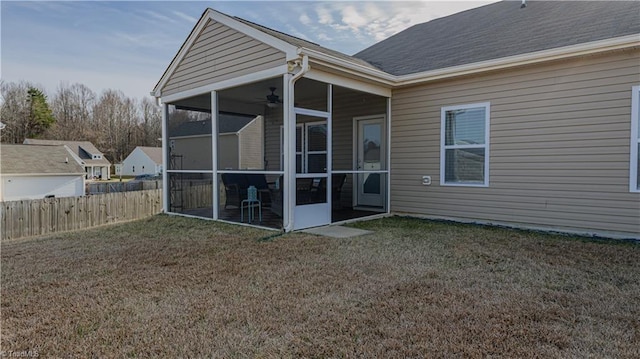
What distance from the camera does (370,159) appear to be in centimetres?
848

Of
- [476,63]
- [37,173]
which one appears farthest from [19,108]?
[476,63]

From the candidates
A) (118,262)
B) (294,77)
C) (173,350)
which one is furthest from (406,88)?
(173,350)

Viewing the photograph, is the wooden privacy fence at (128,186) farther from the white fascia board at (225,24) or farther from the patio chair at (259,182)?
the patio chair at (259,182)

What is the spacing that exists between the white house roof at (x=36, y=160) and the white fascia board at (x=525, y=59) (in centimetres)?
2347

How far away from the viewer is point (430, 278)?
355 centimetres

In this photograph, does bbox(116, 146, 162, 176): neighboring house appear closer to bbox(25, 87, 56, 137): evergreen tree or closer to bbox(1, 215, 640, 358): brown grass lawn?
bbox(25, 87, 56, 137): evergreen tree

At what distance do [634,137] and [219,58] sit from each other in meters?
6.88

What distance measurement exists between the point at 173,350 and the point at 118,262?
2.55m

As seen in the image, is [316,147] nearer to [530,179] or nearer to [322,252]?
[322,252]

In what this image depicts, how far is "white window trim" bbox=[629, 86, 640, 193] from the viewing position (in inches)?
203

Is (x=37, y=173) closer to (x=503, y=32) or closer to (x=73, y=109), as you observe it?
(x=73, y=109)

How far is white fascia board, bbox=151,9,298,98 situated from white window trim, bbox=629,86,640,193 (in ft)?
16.1

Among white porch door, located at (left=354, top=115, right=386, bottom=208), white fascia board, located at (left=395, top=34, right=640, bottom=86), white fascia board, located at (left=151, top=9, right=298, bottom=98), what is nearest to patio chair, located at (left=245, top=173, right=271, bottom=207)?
white porch door, located at (left=354, top=115, right=386, bottom=208)

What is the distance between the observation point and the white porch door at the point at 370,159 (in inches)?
326
